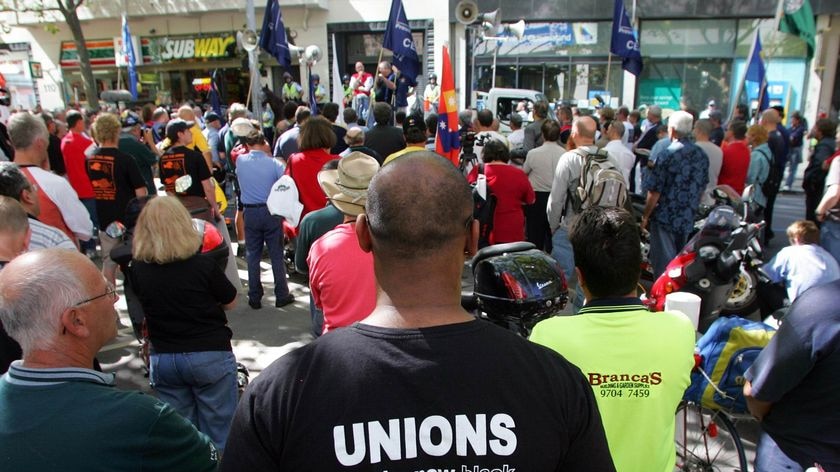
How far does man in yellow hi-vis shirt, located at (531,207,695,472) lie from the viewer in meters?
1.88

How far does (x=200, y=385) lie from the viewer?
3.25 metres

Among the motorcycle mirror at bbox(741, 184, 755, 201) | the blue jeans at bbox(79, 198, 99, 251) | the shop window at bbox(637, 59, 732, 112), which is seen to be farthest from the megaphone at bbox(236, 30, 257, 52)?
the shop window at bbox(637, 59, 732, 112)

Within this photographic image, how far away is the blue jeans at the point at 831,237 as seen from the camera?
557 cm

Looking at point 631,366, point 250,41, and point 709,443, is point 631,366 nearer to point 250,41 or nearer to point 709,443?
point 709,443

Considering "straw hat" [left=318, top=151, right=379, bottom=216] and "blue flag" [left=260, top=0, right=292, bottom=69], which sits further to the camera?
"blue flag" [left=260, top=0, right=292, bottom=69]

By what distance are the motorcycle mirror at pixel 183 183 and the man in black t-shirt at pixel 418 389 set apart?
4.85 metres

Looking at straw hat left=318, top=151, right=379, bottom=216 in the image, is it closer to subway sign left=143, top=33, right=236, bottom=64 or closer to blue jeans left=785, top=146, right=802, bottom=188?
blue jeans left=785, top=146, right=802, bottom=188

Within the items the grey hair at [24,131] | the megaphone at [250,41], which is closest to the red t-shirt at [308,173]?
the grey hair at [24,131]

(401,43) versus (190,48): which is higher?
(190,48)

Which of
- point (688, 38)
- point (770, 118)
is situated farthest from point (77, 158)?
point (688, 38)

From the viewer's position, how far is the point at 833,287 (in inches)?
78.6

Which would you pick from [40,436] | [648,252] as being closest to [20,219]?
[40,436]

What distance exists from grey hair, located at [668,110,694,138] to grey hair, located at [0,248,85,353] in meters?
5.63

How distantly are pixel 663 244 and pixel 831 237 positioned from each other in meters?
1.50
